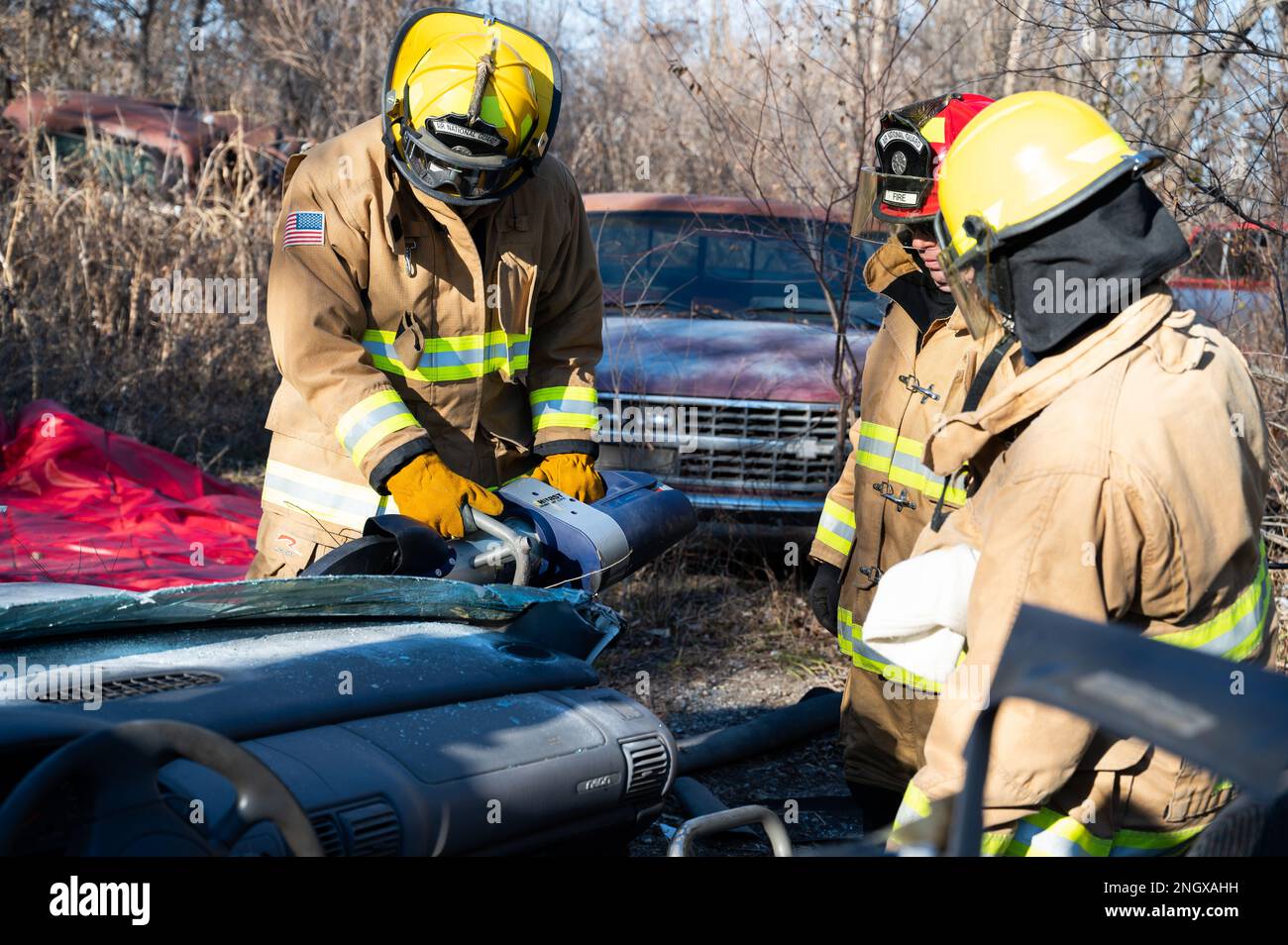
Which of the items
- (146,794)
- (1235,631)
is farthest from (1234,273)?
(146,794)

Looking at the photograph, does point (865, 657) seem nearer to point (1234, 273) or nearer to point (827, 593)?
point (827, 593)

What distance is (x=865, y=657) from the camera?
3.00 m

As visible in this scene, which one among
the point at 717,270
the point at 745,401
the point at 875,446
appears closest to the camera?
the point at 875,446

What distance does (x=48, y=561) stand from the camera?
5090mm

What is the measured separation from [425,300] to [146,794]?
195 cm

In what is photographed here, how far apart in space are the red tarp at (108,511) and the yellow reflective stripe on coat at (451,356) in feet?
7.35

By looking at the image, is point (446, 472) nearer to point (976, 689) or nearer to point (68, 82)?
point (976, 689)

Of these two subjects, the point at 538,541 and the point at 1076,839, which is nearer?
the point at 1076,839

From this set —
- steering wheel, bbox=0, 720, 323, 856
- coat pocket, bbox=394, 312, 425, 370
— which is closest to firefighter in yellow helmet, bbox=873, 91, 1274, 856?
steering wheel, bbox=0, 720, 323, 856

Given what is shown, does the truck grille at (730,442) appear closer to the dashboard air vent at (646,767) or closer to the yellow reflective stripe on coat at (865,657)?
the yellow reflective stripe on coat at (865,657)

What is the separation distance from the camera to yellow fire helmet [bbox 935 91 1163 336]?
5.67 ft

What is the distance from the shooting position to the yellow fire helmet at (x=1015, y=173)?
68.1 inches

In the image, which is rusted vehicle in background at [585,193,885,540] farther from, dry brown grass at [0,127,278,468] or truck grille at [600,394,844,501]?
dry brown grass at [0,127,278,468]
